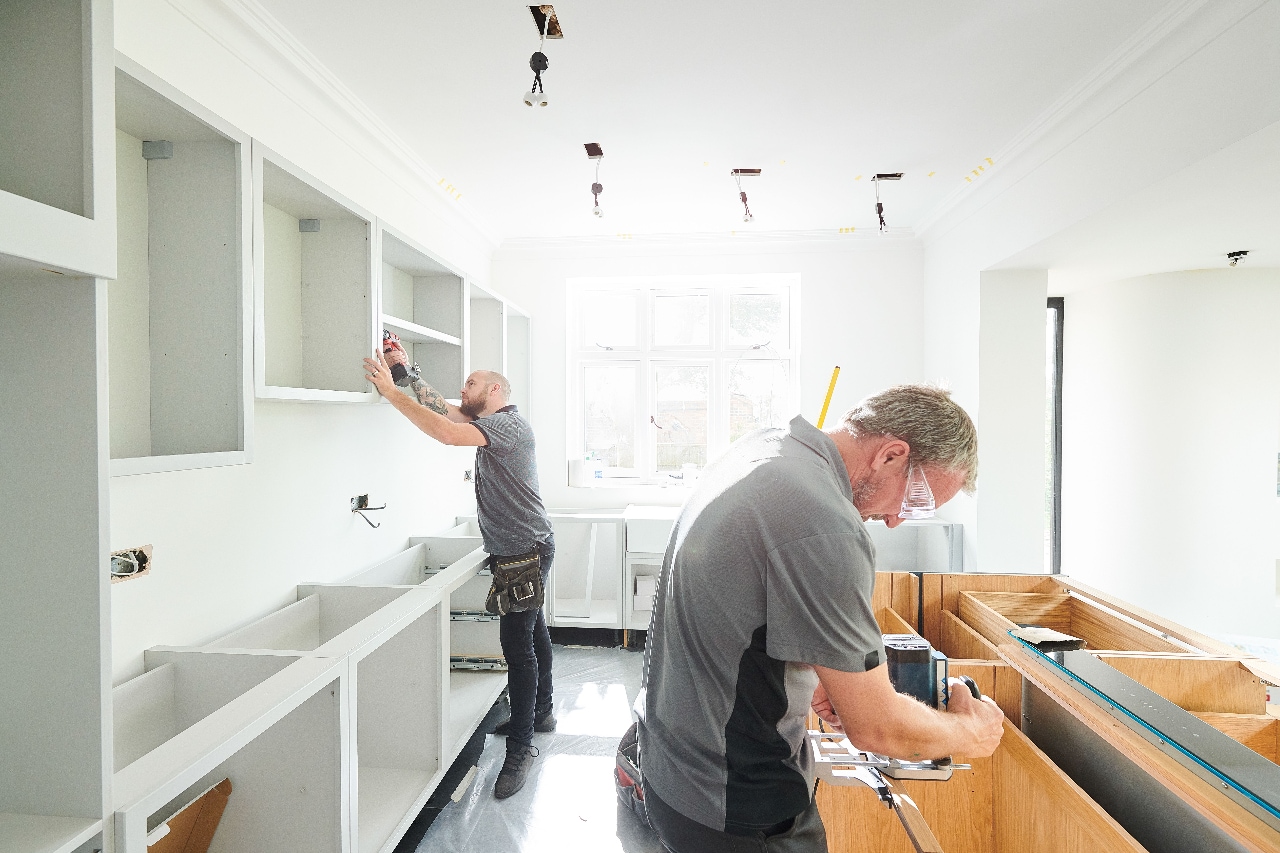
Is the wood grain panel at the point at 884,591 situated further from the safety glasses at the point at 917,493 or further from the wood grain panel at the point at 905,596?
the safety glasses at the point at 917,493

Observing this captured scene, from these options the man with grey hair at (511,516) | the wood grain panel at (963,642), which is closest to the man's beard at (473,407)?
the man with grey hair at (511,516)

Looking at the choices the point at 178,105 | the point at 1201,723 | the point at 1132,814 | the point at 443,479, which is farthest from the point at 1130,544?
the point at 178,105

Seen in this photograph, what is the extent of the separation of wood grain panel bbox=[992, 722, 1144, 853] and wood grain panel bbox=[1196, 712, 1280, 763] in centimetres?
35

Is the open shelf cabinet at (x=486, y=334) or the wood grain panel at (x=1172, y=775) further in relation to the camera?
the open shelf cabinet at (x=486, y=334)

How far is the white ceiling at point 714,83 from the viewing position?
74.2 inches

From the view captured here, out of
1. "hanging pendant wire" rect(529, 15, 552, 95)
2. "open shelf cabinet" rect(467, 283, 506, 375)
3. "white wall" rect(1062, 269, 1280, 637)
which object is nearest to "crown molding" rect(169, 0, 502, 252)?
"open shelf cabinet" rect(467, 283, 506, 375)

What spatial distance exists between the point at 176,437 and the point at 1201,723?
2.19 meters

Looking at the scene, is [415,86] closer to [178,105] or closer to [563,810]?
[178,105]

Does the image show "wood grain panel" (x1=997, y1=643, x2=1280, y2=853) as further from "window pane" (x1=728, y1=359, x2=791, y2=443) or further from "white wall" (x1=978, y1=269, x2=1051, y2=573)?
"window pane" (x1=728, y1=359, x2=791, y2=443)

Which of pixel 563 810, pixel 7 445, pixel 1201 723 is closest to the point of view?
pixel 7 445

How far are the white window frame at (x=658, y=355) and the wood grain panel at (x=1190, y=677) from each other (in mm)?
3154

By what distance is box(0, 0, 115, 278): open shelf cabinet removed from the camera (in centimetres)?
77

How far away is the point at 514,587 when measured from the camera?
2.51 metres

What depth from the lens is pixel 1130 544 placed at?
364 cm
